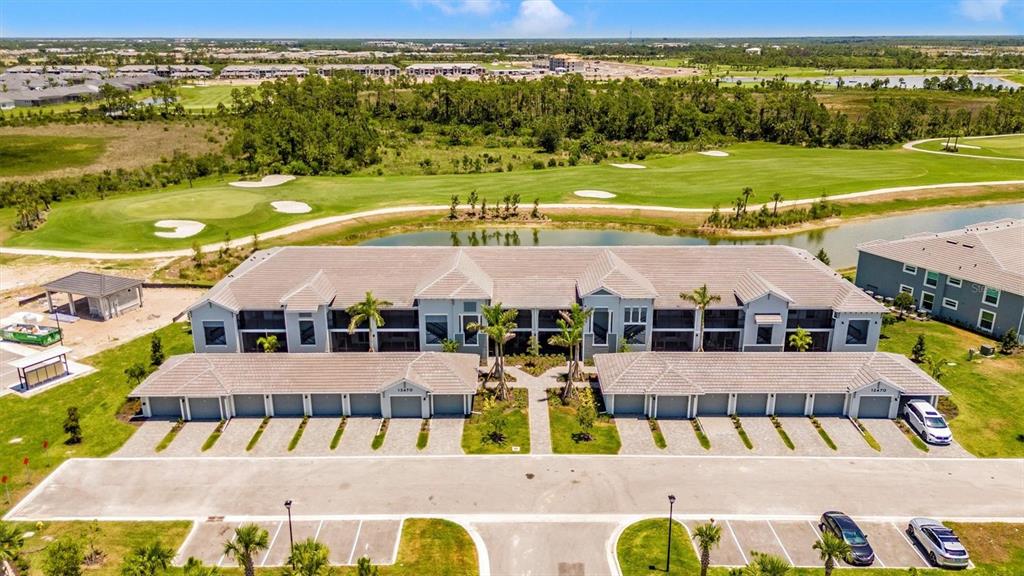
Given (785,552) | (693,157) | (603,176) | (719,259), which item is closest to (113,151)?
(603,176)

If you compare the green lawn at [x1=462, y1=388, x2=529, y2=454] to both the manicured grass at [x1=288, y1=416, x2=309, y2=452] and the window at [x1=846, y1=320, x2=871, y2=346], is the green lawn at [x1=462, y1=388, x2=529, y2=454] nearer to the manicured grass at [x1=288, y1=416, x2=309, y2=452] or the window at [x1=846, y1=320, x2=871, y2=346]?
the manicured grass at [x1=288, y1=416, x2=309, y2=452]

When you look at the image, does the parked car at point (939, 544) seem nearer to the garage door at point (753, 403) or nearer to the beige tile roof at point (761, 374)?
the beige tile roof at point (761, 374)

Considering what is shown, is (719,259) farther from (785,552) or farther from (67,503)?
(67,503)

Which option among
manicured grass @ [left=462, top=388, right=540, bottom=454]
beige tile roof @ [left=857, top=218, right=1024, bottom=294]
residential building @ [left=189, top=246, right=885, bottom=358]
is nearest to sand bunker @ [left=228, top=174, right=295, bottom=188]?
residential building @ [left=189, top=246, right=885, bottom=358]

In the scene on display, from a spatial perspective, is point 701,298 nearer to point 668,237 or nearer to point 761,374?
point 761,374

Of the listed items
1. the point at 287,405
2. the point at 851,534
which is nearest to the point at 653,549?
the point at 851,534

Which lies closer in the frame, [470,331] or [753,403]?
[753,403]
